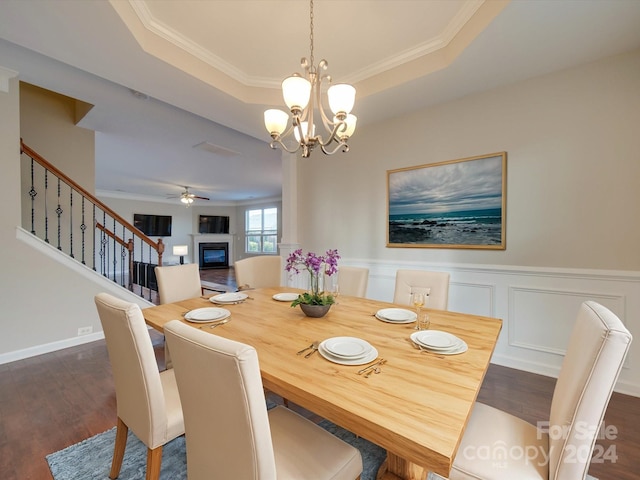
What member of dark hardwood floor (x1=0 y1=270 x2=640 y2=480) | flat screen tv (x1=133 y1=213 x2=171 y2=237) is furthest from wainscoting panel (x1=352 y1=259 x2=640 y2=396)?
flat screen tv (x1=133 y1=213 x2=171 y2=237)

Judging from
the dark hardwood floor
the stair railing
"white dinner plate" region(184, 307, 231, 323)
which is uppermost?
the stair railing

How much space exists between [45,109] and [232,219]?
7.89 meters

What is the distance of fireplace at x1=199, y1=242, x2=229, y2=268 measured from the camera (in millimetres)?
10633

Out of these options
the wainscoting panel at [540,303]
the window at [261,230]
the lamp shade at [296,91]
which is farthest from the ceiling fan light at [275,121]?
the window at [261,230]

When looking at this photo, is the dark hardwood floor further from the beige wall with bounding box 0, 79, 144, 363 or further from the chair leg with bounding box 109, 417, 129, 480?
the chair leg with bounding box 109, 417, 129, 480

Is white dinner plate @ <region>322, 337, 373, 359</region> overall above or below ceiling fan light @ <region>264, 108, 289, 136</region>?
below

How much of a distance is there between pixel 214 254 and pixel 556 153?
10647 mm

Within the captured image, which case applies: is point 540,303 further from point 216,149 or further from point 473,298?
point 216,149

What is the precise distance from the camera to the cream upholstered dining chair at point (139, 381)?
1.03 meters

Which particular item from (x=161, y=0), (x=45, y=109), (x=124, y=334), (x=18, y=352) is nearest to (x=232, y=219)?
(x=45, y=109)

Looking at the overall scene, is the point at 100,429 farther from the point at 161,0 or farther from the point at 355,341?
the point at 161,0

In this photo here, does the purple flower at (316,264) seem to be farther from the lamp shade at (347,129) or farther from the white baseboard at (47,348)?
the white baseboard at (47,348)

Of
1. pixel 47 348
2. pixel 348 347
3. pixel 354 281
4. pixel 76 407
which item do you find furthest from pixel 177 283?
pixel 47 348

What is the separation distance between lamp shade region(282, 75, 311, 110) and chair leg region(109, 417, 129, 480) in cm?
188
